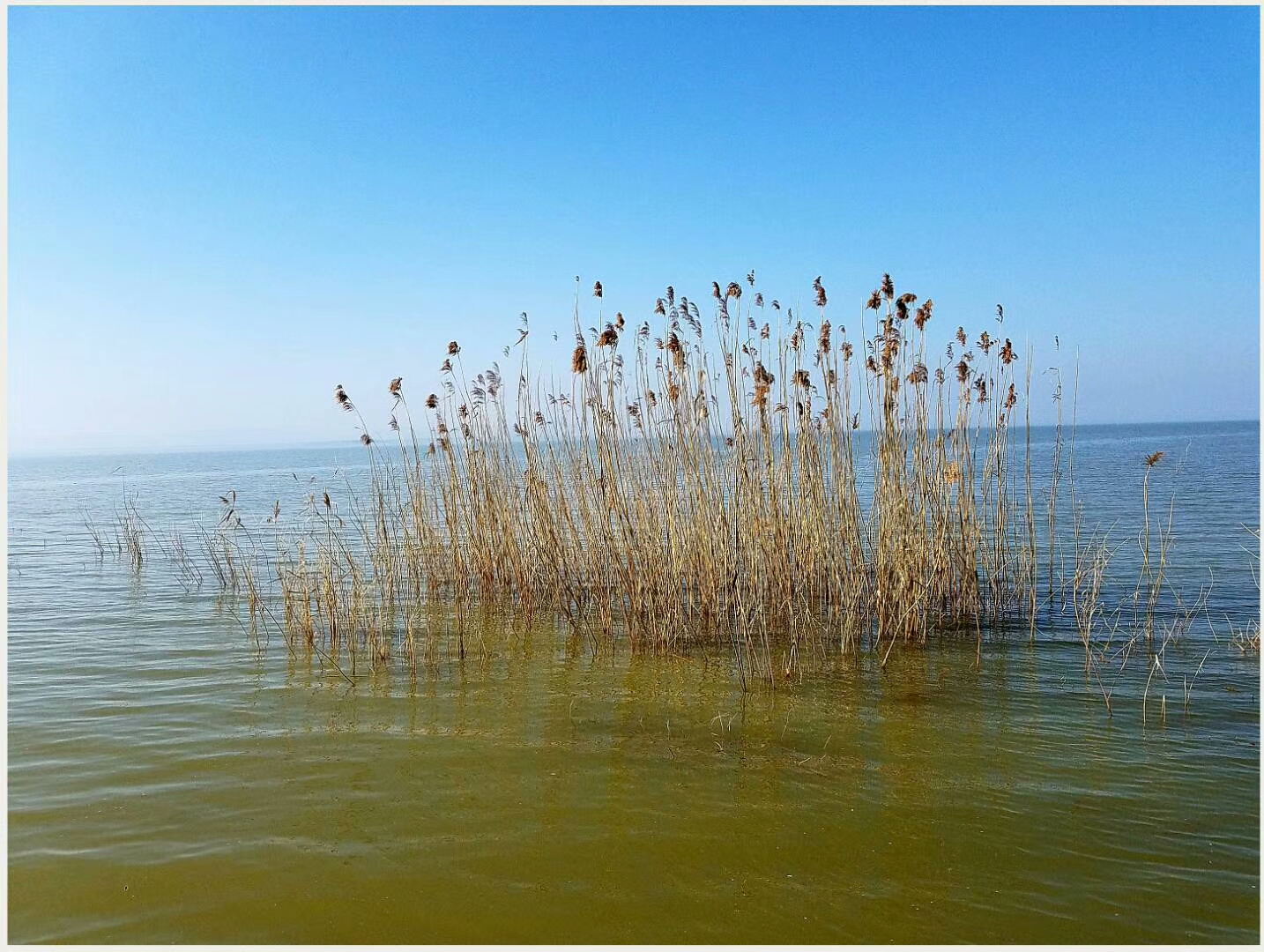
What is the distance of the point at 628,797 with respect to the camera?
3812 mm

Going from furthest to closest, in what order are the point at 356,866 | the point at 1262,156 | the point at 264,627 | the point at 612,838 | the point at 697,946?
the point at 264,627, the point at 1262,156, the point at 612,838, the point at 356,866, the point at 697,946

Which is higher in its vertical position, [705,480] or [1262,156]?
[1262,156]

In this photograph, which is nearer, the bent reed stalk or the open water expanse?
the open water expanse

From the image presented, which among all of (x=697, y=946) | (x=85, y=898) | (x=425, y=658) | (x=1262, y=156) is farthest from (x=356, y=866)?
(x=1262, y=156)

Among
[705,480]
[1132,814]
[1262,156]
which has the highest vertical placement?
[1262,156]

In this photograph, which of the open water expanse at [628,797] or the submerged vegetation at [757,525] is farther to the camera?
the submerged vegetation at [757,525]

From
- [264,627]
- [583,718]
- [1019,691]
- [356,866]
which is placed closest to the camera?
[356,866]

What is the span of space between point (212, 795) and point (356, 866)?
997 mm

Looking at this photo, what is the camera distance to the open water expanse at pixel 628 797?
2.93 metres

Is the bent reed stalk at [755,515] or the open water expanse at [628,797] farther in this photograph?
the bent reed stalk at [755,515]

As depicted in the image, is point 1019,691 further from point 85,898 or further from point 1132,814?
point 85,898

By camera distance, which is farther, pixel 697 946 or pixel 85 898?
pixel 85 898

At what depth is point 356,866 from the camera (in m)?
3.21

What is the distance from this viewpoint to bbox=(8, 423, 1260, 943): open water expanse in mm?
2930
